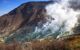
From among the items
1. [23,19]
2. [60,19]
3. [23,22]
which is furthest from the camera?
[23,19]

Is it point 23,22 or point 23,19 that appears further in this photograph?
point 23,19

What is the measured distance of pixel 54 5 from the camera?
164000 mm

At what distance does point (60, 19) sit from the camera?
143500 millimetres

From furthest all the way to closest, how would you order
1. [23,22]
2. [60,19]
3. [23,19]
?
[23,19]
[23,22]
[60,19]

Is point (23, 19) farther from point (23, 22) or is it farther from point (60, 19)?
point (60, 19)

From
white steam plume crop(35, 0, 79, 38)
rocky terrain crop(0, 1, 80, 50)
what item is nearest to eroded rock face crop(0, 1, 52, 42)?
rocky terrain crop(0, 1, 80, 50)

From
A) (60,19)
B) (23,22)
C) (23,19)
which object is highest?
(60,19)

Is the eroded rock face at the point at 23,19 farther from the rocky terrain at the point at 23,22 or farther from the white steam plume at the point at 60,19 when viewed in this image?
the white steam plume at the point at 60,19

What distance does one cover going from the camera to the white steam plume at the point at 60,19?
12788cm

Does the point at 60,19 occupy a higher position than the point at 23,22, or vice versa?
the point at 60,19

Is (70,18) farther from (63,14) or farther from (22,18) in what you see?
(22,18)

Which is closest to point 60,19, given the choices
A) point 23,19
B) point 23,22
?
point 23,22

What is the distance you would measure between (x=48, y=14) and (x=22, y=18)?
23876 millimetres

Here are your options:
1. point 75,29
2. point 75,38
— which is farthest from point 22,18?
point 75,38
